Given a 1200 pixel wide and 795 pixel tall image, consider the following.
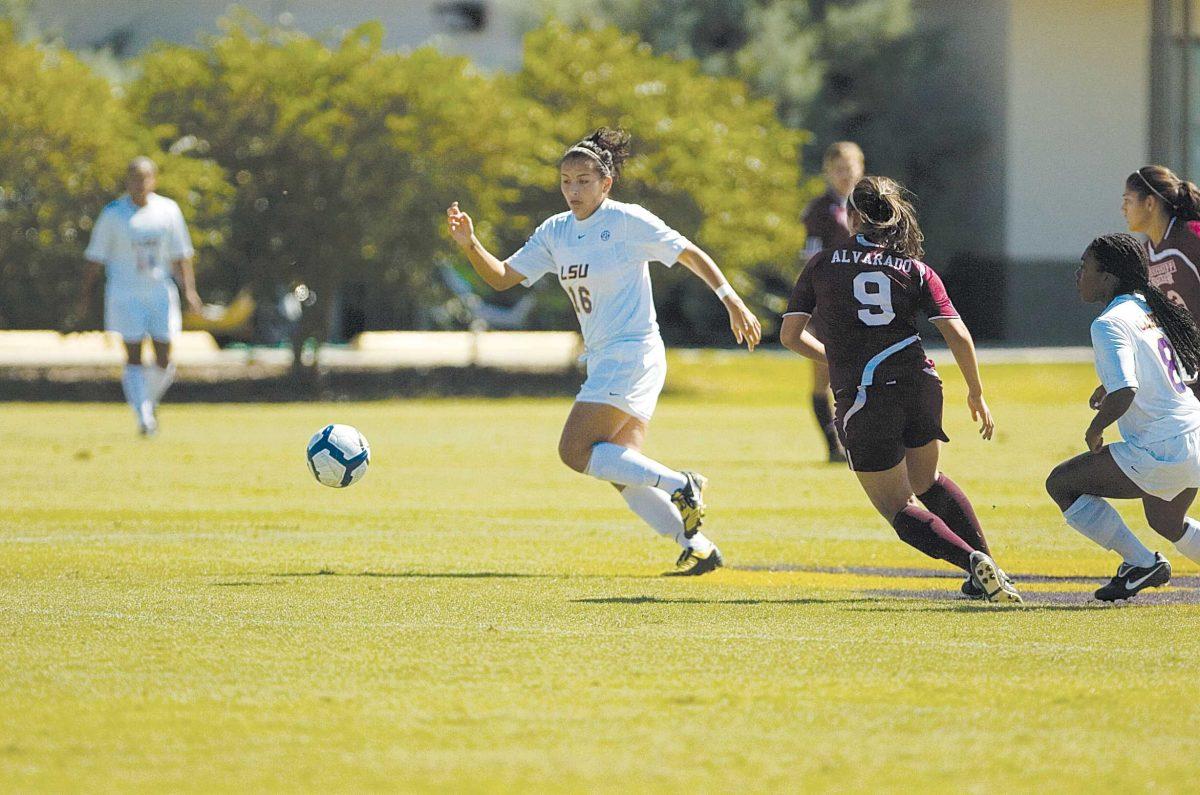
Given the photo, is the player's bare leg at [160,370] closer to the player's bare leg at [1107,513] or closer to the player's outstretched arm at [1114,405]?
the player's bare leg at [1107,513]

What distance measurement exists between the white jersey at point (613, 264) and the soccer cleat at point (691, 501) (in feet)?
2.60

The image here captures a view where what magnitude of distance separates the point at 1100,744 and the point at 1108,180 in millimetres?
43147

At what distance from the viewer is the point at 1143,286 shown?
812 cm

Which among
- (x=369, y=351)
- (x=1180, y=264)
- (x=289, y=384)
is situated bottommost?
(x=369, y=351)

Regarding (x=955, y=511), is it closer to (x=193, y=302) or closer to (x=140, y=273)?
(x=193, y=302)

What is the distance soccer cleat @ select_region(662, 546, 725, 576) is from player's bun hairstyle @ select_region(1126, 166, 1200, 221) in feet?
8.54

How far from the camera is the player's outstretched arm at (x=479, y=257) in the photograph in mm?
9375

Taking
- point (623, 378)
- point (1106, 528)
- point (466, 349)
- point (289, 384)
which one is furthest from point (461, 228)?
point (466, 349)

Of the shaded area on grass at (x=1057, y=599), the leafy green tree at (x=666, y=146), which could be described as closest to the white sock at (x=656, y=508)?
the shaded area on grass at (x=1057, y=599)

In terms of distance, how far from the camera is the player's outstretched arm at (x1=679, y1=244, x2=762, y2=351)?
9172mm

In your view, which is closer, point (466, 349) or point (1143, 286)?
point (1143, 286)

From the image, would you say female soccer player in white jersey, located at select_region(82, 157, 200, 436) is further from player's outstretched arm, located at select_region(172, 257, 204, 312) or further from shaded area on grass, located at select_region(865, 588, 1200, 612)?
shaded area on grass, located at select_region(865, 588, 1200, 612)

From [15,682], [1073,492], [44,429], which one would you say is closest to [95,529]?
[15,682]

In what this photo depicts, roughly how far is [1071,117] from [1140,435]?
3915cm
